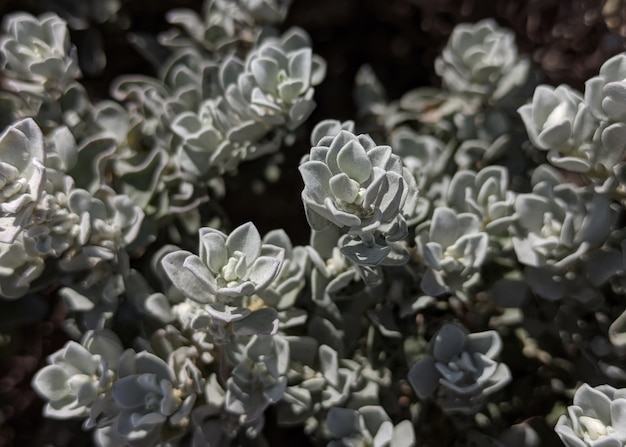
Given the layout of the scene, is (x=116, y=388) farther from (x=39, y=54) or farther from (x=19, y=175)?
(x=39, y=54)

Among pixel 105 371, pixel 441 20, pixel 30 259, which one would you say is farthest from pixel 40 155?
pixel 441 20

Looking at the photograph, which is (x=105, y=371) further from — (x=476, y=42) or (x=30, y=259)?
(x=476, y=42)

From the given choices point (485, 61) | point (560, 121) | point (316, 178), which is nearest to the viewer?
point (316, 178)

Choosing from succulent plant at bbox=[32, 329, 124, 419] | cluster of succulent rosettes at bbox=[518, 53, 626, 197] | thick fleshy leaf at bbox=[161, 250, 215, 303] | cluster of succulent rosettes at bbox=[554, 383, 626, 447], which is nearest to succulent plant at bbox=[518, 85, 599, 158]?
cluster of succulent rosettes at bbox=[518, 53, 626, 197]

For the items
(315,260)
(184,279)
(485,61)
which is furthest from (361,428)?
(485,61)

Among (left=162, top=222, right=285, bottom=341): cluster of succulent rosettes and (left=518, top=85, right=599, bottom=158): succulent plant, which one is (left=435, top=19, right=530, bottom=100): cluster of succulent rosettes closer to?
(left=518, top=85, right=599, bottom=158): succulent plant

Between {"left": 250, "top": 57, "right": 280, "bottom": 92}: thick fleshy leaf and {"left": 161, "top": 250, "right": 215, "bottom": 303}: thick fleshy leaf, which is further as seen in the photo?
{"left": 250, "top": 57, "right": 280, "bottom": 92}: thick fleshy leaf

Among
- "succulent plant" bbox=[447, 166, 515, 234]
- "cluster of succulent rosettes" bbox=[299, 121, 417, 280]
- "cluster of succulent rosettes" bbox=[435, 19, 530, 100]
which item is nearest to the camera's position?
"cluster of succulent rosettes" bbox=[299, 121, 417, 280]

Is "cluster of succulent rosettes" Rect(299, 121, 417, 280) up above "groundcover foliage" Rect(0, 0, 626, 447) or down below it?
above
